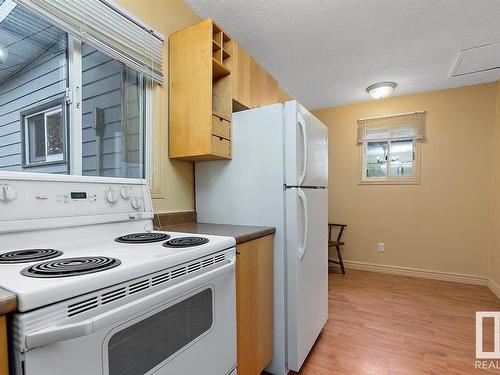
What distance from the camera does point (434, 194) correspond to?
350 centimetres

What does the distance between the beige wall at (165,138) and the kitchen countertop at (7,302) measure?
120 cm

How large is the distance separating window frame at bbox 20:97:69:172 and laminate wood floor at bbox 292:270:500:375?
1.91m

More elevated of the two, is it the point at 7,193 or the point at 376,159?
the point at 376,159

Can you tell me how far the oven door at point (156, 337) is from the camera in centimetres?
57

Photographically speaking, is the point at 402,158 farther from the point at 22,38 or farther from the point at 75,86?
the point at 22,38

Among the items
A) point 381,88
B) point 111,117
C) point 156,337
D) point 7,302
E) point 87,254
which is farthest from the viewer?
point 381,88

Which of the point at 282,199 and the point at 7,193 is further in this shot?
the point at 282,199

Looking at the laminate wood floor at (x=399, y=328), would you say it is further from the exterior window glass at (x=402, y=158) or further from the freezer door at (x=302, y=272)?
the exterior window glass at (x=402, y=158)

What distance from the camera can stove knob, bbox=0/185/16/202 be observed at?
0.94m

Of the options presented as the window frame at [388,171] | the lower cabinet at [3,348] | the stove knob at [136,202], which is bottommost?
the lower cabinet at [3,348]

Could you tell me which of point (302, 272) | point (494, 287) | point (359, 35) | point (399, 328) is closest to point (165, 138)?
point (302, 272)

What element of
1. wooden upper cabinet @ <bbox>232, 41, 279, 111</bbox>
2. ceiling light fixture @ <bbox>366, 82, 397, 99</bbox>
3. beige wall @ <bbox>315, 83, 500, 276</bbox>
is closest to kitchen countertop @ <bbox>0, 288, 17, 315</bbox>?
wooden upper cabinet @ <bbox>232, 41, 279, 111</bbox>

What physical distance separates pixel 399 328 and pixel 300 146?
1.80 m

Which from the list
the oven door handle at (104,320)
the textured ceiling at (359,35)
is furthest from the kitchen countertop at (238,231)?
the textured ceiling at (359,35)
